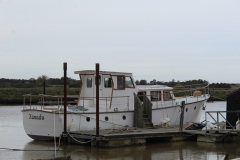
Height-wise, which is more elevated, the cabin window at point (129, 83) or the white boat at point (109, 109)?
the cabin window at point (129, 83)

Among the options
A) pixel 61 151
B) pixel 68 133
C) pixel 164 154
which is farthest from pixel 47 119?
pixel 164 154

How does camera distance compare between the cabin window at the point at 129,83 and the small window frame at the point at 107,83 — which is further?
the cabin window at the point at 129,83

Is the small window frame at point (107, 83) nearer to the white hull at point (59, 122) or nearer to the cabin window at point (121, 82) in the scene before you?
the cabin window at point (121, 82)

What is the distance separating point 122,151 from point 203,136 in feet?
14.9

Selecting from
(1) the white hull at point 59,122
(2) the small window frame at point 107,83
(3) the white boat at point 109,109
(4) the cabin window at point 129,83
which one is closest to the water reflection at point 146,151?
(1) the white hull at point 59,122

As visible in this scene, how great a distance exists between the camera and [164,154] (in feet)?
60.0

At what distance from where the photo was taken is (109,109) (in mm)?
22391

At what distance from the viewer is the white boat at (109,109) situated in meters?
21.0

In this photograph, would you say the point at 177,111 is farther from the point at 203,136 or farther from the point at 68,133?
the point at 68,133

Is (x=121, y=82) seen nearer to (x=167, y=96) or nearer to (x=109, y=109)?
(x=109, y=109)

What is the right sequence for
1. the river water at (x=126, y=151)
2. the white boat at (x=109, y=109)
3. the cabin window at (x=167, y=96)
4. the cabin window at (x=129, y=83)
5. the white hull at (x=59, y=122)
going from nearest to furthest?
the river water at (x=126, y=151)
the white hull at (x=59, y=122)
the white boat at (x=109, y=109)
the cabin window at (x=129, y=83)
the cabin window at (x=167, y=96)

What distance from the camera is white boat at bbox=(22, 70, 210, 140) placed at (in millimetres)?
21000

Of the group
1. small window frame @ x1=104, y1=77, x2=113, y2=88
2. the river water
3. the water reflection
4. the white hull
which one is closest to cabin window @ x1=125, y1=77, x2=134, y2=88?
small window frame @ x1=104, y1=77, x2=113, y2=88

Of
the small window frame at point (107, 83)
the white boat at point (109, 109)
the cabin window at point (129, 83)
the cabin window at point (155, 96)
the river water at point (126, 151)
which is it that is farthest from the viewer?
the cabin window at point (155, 96)
